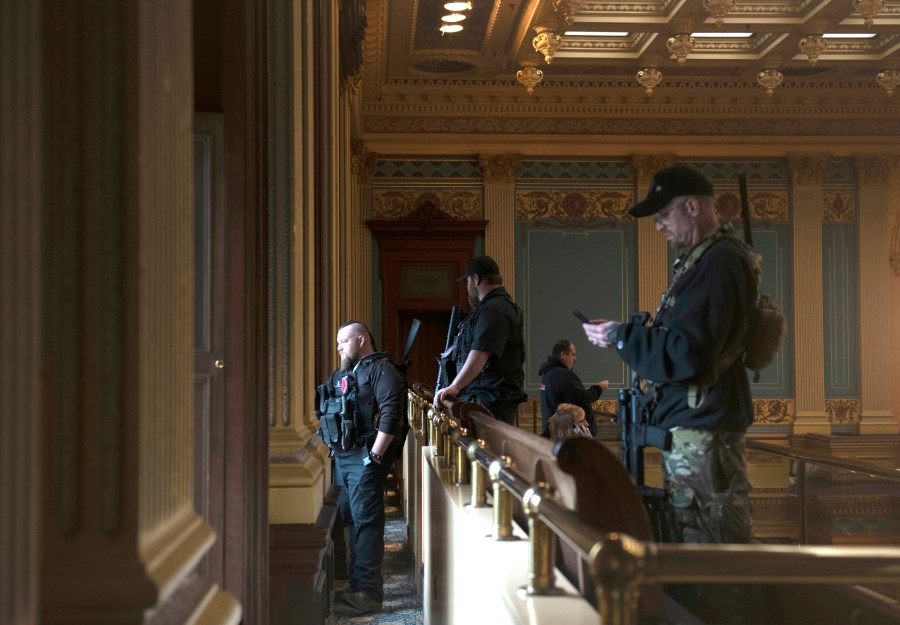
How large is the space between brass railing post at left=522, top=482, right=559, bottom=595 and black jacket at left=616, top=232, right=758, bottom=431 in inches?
38.3

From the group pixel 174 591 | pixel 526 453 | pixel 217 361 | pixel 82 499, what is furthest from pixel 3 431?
pixel 217 361

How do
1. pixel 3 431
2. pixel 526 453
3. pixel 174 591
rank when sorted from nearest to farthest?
pixel 3 431, pixel 174 591, pixel 526 453

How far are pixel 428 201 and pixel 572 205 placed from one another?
7.06 ft

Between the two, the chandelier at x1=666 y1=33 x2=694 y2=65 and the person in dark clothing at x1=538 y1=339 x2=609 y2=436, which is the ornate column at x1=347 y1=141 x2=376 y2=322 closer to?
the chandelier at x1=666 y1=33 x2=694 y2=65

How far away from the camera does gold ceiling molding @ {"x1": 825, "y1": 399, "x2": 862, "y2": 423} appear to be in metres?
14.3

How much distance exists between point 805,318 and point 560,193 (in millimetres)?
4125

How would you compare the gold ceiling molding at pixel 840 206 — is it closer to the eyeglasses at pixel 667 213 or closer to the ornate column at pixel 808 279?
the ornate column at pixel 808 279

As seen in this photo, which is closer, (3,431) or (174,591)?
(3,431)

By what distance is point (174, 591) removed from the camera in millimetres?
1376

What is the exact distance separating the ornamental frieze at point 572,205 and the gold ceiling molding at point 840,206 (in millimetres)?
3080

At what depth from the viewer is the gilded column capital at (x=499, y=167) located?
14.0 m

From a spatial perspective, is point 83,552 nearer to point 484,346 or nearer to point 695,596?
point 695,596

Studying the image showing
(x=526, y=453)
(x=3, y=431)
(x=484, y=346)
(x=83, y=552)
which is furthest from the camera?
(x=484, y=346)

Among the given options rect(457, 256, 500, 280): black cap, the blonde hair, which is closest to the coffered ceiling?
the blonde hair
